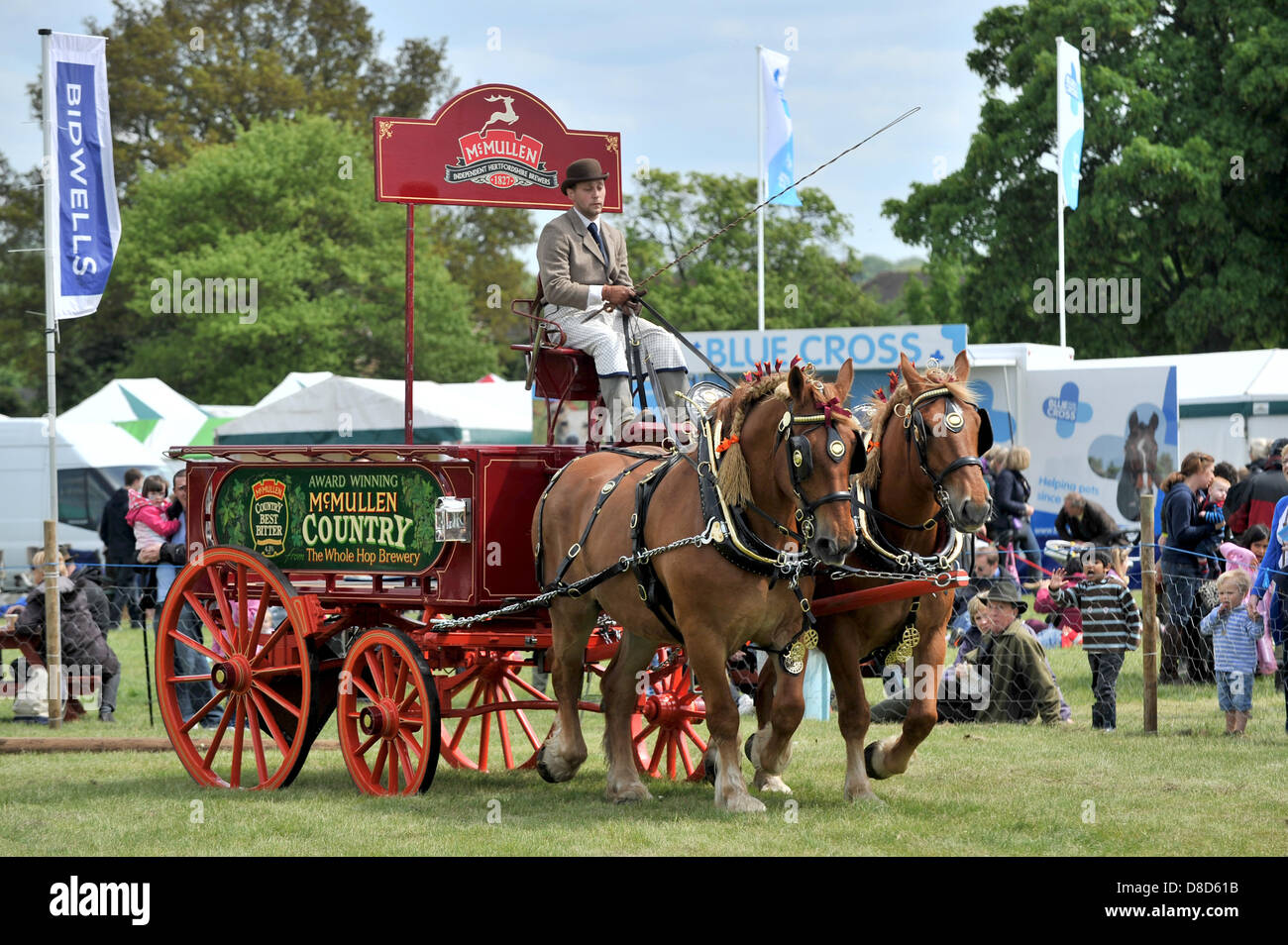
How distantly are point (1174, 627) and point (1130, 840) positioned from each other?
6236 mm

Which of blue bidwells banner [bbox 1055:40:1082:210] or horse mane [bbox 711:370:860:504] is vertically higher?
blue bidwells banner [bbox 1055:40:1082:210]

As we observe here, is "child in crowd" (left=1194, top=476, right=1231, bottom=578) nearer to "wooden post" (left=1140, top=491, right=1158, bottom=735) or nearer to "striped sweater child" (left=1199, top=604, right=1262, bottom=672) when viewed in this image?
"striped sweater child" (left=1199, top=604, right=1262, bottom=672)

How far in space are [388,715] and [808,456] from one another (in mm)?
2627

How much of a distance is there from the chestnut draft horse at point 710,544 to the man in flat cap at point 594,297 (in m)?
0.57

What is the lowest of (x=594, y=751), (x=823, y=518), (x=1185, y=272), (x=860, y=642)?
(x=594, y=751)

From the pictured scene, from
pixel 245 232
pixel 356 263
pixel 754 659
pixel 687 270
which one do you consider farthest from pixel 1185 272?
pixel 754 659

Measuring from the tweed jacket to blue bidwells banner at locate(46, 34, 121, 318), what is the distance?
5.72m

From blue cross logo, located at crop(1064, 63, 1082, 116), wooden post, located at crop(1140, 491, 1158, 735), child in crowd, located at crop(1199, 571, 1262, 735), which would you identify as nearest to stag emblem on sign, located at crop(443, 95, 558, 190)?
wooden post, located at crop(1140, 491, 1158, 735)

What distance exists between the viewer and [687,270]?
43.8 meters

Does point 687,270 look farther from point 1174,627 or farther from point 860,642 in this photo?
point 860,642

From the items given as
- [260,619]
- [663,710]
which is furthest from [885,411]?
[260,619]

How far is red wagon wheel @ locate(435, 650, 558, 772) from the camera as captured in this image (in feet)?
27.4

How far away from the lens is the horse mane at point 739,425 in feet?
23.6

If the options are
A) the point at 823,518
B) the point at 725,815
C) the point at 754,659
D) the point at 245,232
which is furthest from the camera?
the point at 245,232
